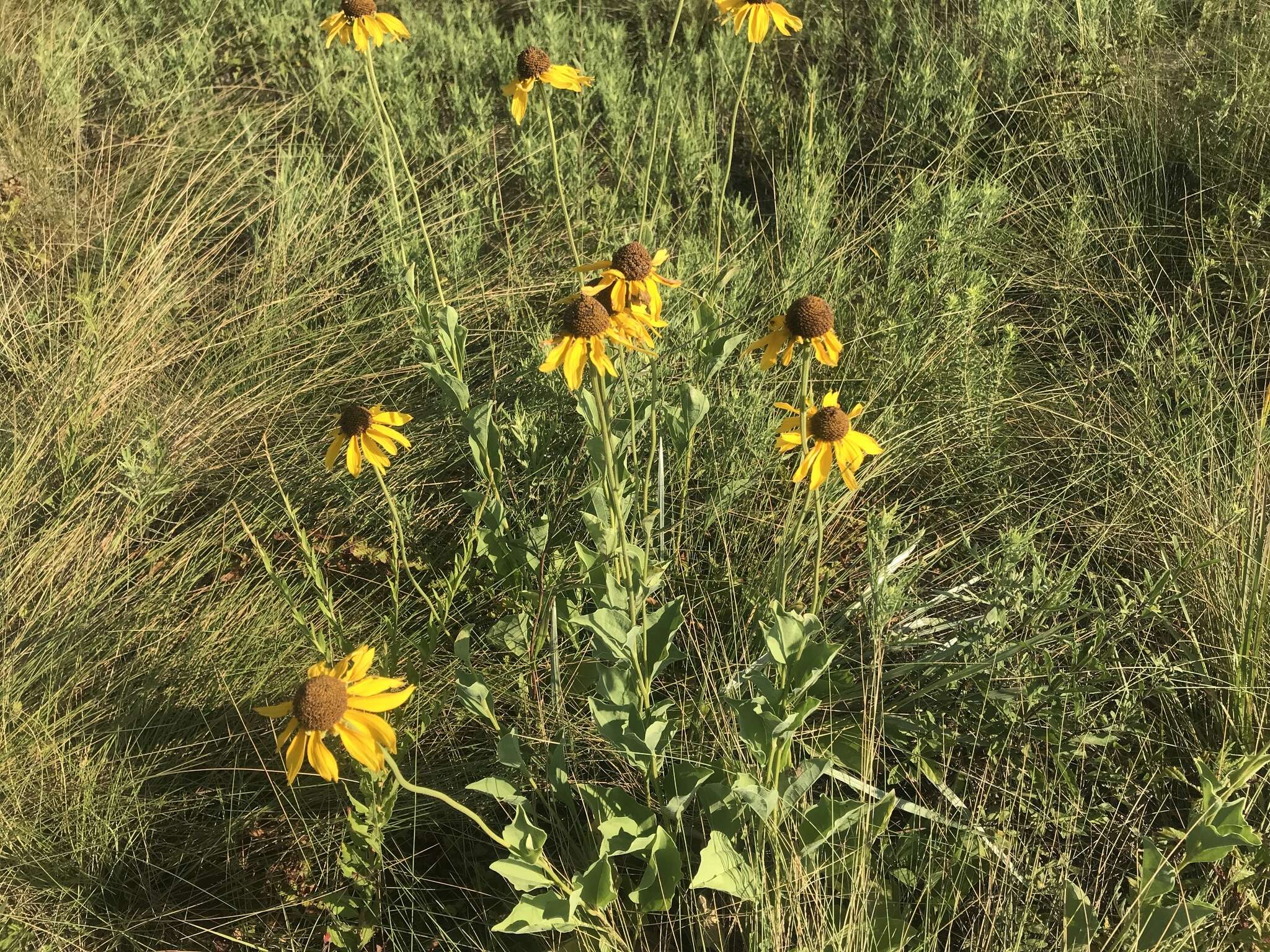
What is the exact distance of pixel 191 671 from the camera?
2096mm

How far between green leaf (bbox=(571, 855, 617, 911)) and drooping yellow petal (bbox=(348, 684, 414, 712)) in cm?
46

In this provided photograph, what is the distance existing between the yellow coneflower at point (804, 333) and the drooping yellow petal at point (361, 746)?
85cm

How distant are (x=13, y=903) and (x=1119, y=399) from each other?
8.96 feet

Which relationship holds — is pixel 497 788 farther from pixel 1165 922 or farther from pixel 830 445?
pixel 1165 922

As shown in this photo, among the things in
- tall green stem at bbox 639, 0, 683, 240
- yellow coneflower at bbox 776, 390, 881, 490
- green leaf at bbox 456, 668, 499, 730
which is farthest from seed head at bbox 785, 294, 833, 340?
green leaf at bbox 456, 668, 499, 730

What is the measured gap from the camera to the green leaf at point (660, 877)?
1.64m

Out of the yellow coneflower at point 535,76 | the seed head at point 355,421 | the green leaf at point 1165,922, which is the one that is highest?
the yellow coneflower at point 535,76

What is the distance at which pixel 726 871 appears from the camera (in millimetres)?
1579

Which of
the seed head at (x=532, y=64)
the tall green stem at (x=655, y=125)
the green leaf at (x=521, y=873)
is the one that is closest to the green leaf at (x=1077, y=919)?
the green leaf at (x=521, y=873)

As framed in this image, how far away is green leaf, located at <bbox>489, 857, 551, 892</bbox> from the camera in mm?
1469

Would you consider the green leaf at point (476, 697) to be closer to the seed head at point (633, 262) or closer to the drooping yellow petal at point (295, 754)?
the drooping yellow petal at point (295, 754)

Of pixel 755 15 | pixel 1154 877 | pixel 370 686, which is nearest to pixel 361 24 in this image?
pixel 755 15

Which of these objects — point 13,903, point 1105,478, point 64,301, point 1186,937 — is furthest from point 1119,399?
point 64,301

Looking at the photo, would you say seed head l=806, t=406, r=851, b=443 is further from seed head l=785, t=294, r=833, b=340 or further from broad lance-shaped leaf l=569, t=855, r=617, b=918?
broad lance-shaped leaf l=569, t=855, r=617, b=918
